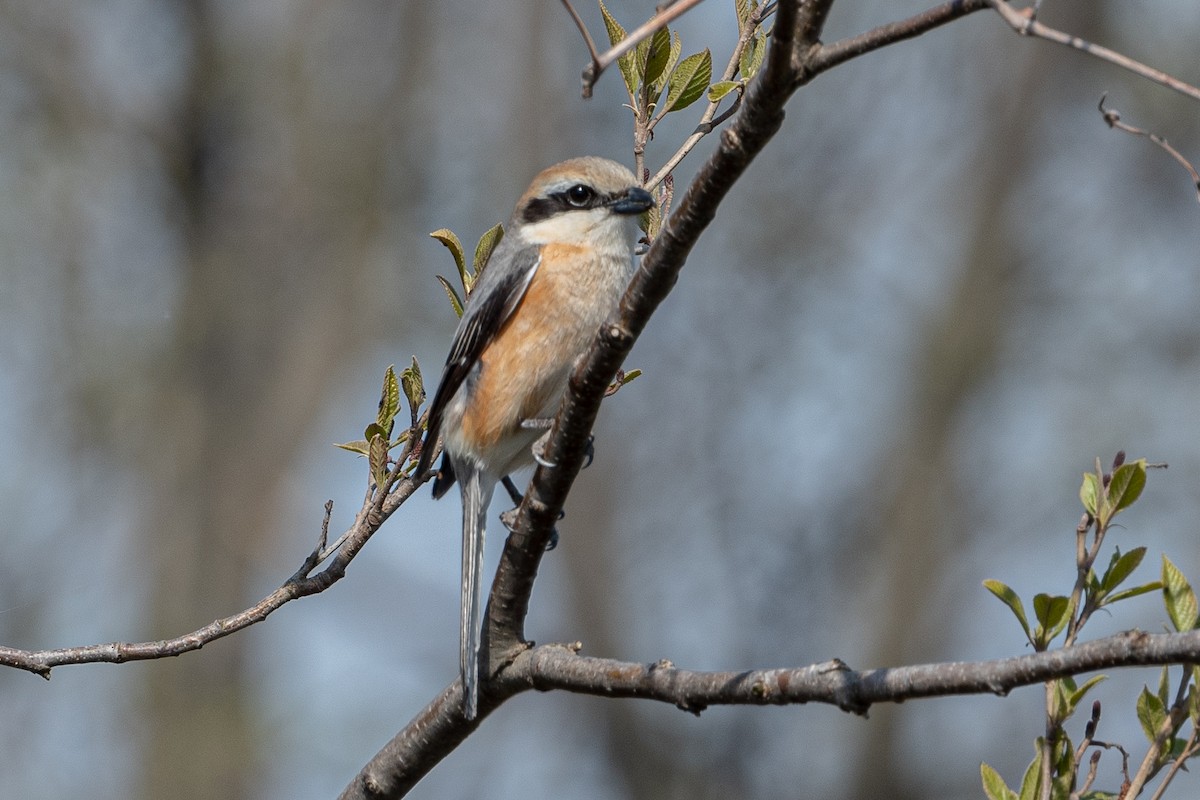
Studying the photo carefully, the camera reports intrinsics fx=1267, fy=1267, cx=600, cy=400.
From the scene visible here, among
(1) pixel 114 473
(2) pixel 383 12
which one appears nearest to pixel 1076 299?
(2) pixel 383 12

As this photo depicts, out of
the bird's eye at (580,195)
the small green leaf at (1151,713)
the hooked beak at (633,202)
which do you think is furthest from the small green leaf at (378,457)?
the small green leaf at (1151,713)

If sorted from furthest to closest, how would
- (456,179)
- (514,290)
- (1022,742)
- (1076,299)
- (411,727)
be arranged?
(456,179), (1076,299), (1022,742), (514,290), (411,727)

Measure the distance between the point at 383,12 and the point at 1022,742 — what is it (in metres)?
8.76

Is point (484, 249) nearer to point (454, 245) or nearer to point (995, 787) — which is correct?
point (454, 245)

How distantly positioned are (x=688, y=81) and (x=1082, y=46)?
169cm

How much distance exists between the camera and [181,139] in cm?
1173

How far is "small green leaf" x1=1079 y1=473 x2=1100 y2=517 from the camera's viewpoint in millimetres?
2457

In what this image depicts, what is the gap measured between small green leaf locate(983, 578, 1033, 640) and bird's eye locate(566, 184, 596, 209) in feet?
8.14

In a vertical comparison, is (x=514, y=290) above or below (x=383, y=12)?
below

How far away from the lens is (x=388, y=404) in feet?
11.1

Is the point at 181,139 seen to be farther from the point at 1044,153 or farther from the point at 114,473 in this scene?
the point at 1044,153

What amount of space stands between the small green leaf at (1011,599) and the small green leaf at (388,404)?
1.62m

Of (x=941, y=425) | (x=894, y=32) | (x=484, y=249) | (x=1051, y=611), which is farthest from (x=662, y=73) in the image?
(x=941, y=425)

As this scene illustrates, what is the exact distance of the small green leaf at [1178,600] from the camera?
2.36 metres
